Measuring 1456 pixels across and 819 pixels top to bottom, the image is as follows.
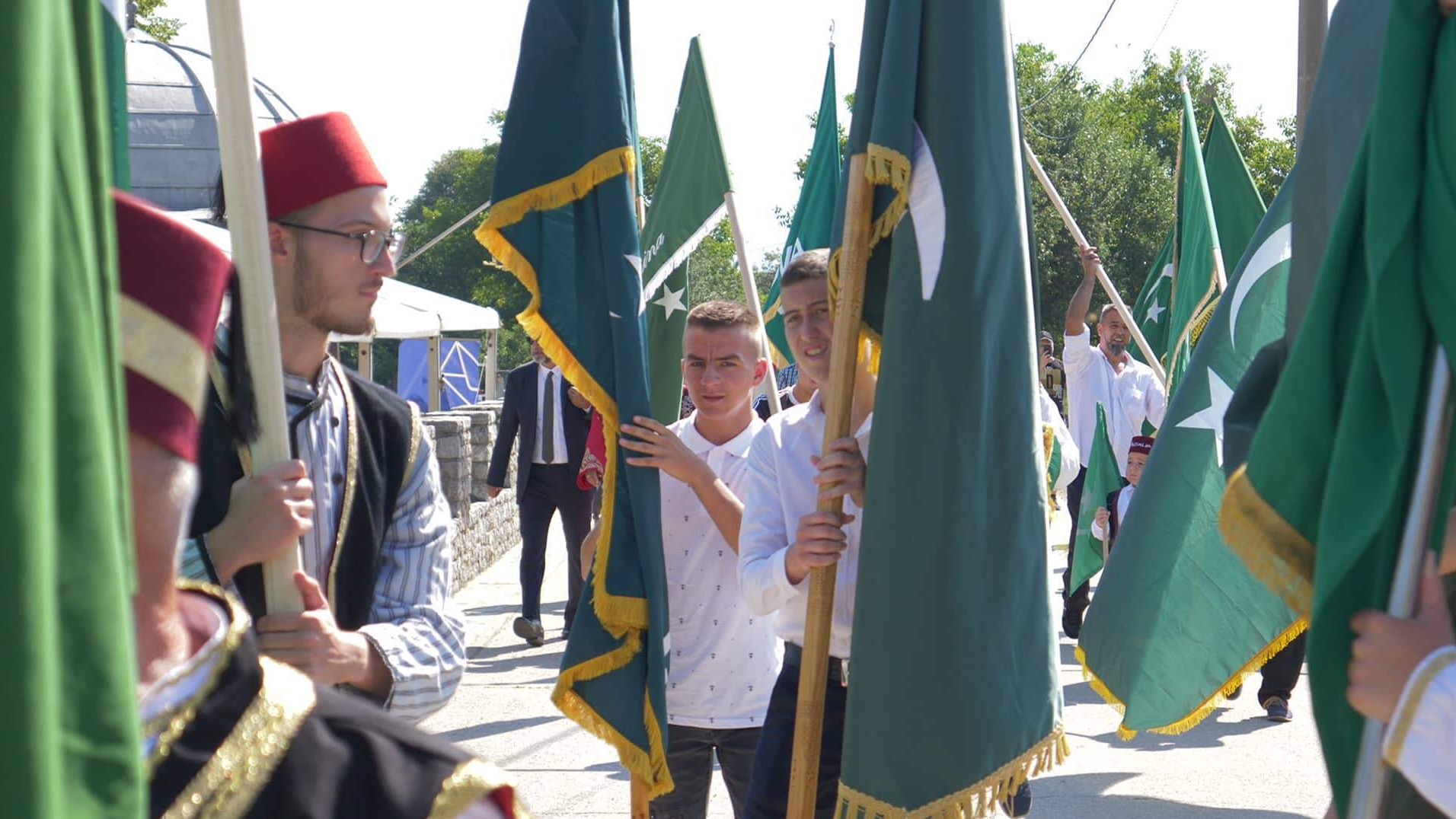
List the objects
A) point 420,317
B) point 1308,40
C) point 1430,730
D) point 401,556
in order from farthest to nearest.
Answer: point 420,317
point 1308,40
point 401,556
point 1430,730

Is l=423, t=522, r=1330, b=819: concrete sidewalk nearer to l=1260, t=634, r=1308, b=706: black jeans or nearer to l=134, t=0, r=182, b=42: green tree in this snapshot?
l=1260, t=634, r=1308, b=706: black jeans

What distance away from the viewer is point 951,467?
3.42 m

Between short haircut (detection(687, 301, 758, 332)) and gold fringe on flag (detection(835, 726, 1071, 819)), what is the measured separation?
1574 millimetres

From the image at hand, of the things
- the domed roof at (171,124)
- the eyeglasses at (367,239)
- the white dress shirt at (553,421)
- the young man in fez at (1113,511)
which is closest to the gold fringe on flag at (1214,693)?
the eyeglasses at (367,239)

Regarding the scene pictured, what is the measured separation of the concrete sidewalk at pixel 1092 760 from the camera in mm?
6352

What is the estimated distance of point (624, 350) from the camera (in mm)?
4188

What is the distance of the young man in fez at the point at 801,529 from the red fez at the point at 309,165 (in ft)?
4.70

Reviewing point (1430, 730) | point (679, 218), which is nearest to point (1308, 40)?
point (679, 218)

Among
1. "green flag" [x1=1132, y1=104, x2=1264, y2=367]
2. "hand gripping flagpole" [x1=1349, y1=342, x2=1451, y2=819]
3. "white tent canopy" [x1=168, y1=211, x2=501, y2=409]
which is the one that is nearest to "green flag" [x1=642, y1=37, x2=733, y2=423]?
"green flag" [x1=1132, y1=104, x2=1264, y2=367]

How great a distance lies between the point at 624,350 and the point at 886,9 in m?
1.23

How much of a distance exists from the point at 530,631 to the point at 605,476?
19.3 ft

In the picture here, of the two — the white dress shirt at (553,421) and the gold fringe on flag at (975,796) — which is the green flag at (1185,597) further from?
the white dress shirt at (553,421)

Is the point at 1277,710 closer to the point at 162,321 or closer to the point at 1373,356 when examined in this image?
the point at 1373,356

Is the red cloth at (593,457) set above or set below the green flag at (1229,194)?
below
